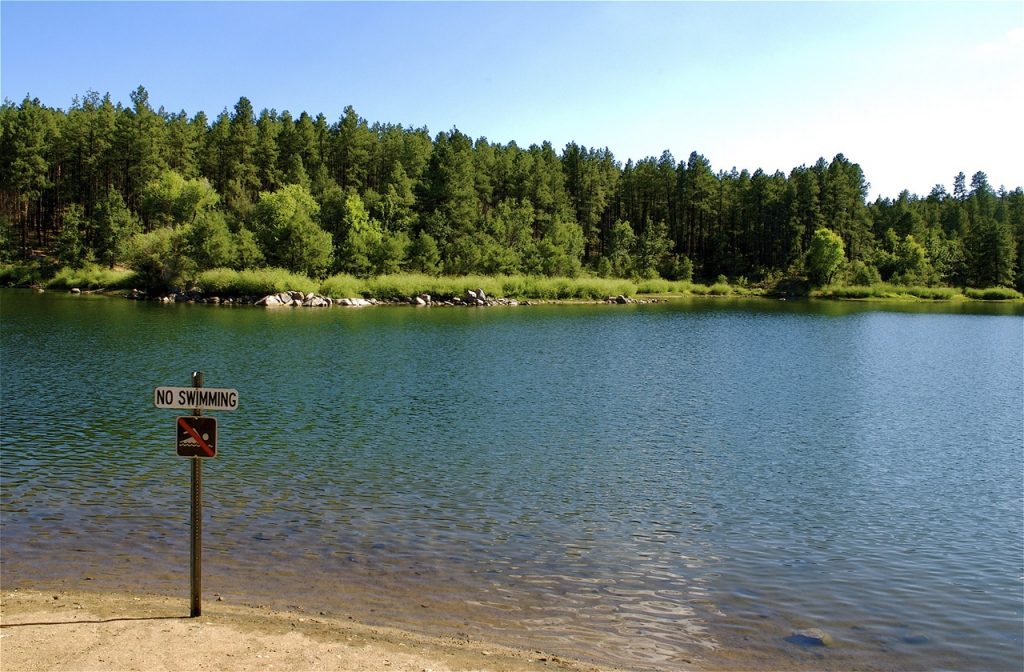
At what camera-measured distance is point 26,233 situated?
3991 inches

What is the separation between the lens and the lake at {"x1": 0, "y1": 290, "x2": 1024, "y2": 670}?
31.4ft

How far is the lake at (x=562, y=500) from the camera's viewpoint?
959 cm

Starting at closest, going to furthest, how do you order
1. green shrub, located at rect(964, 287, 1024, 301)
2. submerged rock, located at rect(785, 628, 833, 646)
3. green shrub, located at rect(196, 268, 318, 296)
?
1. submerged rock, located at rect(785, 628, 833, 646)
2. green shrub, located at rect(196, 268, 318, 296)
3. green shrub, located at rect(964, 287, 1024, 301)

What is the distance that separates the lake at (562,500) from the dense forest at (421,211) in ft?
169

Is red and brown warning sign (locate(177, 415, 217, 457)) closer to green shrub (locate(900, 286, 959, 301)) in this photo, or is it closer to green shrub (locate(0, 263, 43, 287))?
green shrub (locate(0, 263, 43, 287))

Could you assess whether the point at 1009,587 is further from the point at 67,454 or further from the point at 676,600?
the point at 67,454

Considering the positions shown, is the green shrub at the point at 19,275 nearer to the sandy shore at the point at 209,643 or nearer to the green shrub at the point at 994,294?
the sandy shore at the point at 209,643

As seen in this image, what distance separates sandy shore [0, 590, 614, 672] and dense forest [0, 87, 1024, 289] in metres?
Answer: 72.6

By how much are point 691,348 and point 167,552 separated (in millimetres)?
35502

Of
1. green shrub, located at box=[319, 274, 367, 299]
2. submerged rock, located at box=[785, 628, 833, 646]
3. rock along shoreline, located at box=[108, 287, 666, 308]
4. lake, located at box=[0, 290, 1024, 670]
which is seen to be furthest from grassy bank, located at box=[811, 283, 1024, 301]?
submerged rock, located at box=[785, 628, 833, 646]

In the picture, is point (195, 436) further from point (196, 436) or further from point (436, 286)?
point (436, 286)

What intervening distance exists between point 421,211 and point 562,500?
82.1 m

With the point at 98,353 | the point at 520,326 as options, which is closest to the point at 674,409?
the point at 98,353

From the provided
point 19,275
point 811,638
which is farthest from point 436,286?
point 811,638
